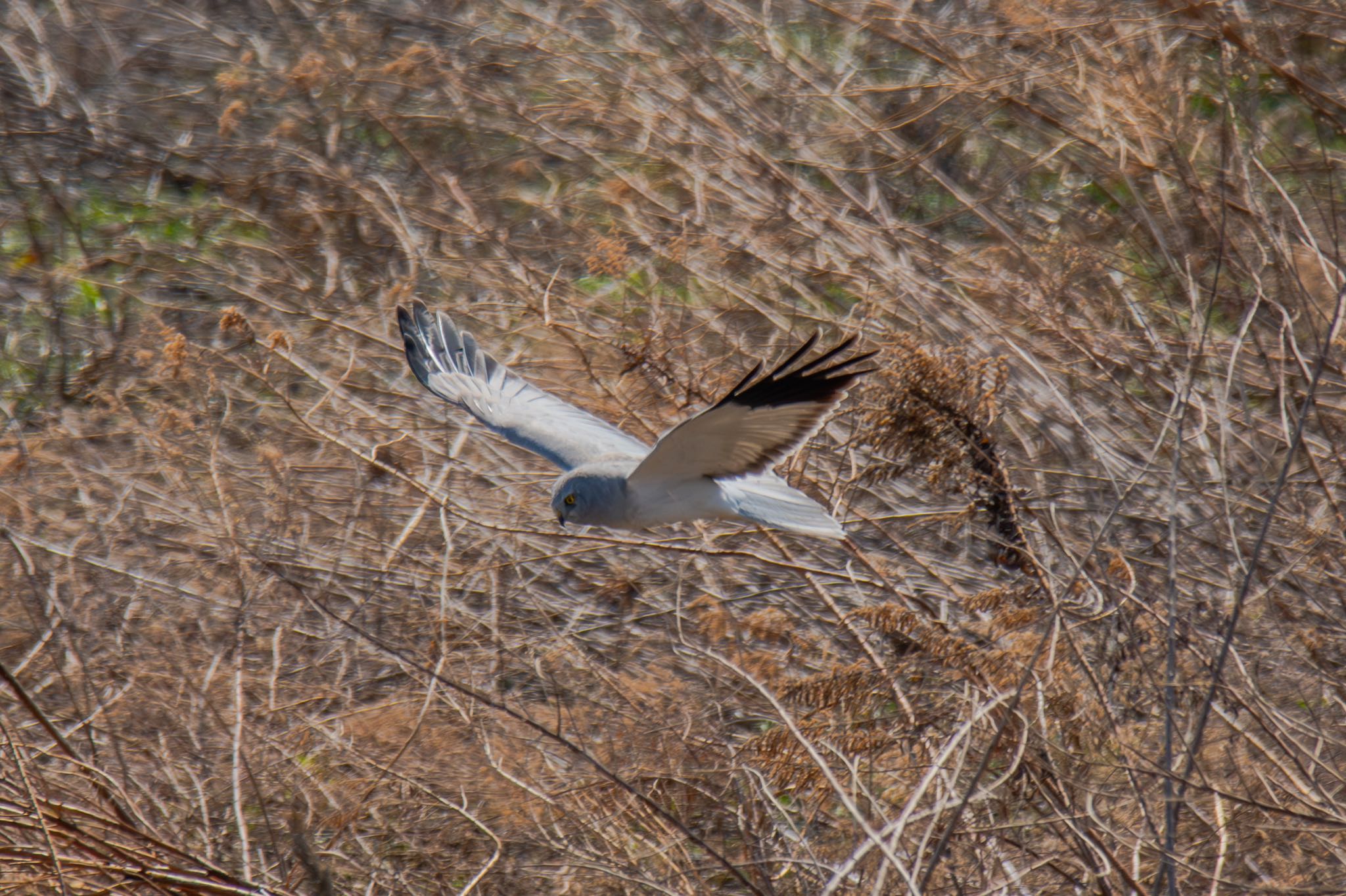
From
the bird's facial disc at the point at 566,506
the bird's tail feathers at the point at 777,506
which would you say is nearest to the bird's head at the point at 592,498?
the bird's facial disc at the point at 566,506

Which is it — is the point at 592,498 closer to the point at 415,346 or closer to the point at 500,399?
the point at 500,399

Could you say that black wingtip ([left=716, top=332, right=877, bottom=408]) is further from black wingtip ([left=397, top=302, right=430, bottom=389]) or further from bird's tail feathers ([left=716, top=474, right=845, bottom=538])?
black wingtip ([left=397, top=302, right=430, bottom=389])

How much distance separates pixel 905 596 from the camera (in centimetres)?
446

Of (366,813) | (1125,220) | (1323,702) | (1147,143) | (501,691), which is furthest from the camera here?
(1125,220)

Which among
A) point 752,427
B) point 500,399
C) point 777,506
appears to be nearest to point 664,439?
point 752,427

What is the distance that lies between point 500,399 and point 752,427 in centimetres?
165

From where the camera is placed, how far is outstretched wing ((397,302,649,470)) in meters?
5.07

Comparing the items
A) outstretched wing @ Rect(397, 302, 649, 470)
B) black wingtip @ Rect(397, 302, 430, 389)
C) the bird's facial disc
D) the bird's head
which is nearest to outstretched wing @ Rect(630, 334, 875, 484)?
the bird's head

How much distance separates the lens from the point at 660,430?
544 cm

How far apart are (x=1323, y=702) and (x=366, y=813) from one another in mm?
3177

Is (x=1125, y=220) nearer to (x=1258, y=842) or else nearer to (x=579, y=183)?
(x=579, y=183)

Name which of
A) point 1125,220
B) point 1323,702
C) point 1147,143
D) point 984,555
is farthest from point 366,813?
point 1125,220

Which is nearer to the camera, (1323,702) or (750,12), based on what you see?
(1323,702)

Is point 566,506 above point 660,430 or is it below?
above
